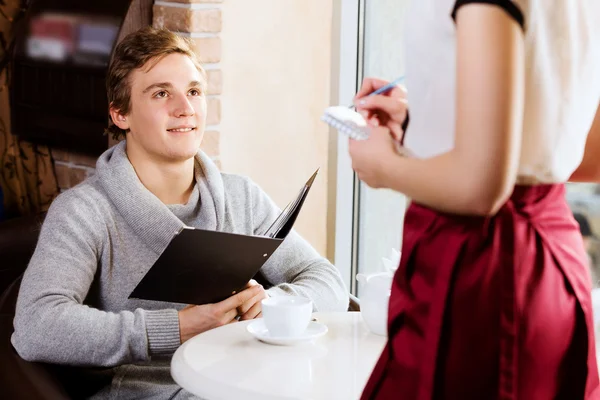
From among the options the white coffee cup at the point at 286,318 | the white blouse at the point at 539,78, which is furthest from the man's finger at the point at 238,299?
the white blouse at the point at 539,78

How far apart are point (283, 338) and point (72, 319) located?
48 cm

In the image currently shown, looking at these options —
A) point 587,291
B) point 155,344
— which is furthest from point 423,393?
point 155,344

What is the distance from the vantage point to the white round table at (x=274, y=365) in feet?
4.58

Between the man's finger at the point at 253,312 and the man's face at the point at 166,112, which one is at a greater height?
the man's face at the point at 166,112

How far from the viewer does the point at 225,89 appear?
2742mm

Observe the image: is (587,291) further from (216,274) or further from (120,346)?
(120,346)

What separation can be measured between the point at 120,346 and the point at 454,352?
102 cm

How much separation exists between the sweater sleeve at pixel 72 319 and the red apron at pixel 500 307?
955 mm

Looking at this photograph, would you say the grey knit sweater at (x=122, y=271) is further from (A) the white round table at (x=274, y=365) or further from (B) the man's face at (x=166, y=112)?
(A) the white round table at (x=274, y=365)

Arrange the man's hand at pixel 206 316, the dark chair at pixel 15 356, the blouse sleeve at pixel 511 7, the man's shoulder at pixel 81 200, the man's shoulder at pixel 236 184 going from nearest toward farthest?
the blouse sleeve at pixel 511 7, the dark chair at pixel 15 356, the man's hand at pixel 206 316, the man's shoulder at pixel 81 200, the man's shoulder at pixel 236 184

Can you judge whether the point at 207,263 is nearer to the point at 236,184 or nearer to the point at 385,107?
the point at 236,184

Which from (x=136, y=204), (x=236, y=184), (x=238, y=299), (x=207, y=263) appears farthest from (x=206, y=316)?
(x=236, y=184)

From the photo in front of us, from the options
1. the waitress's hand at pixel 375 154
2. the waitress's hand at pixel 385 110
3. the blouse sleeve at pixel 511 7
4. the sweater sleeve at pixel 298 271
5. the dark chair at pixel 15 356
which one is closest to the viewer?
the blouse sleeve at pixel 511 7

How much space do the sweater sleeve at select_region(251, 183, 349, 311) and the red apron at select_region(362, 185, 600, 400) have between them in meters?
1.09
